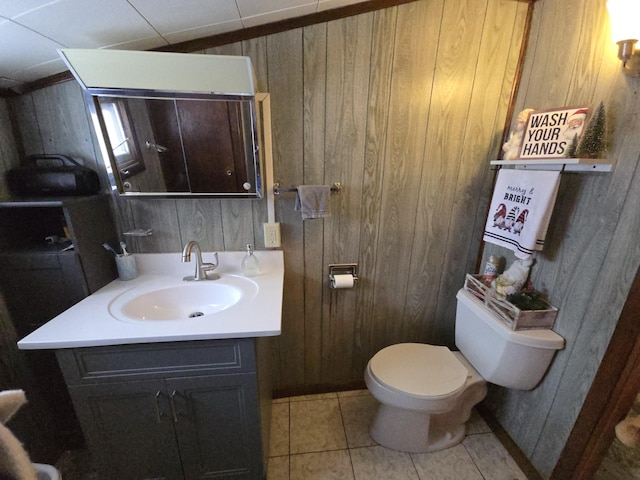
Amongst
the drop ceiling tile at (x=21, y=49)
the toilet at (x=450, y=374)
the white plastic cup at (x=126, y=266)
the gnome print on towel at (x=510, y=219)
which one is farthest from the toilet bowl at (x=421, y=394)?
the drop ceiling tile at (x=21, y=49)

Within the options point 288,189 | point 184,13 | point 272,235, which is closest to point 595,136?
point 288,189

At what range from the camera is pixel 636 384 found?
0.92 meters

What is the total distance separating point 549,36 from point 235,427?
78.3 inches

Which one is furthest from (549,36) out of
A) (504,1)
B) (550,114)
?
(550,114)

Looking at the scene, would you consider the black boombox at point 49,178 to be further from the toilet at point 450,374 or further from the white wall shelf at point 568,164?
the white wall shelf at point 568,164

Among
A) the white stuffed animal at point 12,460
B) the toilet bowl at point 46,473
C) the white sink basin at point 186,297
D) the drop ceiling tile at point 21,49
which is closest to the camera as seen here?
the white stuffed animal at point 12,460

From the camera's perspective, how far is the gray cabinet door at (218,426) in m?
0.98

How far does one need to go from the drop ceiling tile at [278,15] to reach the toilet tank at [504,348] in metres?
1.43

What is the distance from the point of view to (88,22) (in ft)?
2.84

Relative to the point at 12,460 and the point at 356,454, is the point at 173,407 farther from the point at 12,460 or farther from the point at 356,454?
the point at 356,454

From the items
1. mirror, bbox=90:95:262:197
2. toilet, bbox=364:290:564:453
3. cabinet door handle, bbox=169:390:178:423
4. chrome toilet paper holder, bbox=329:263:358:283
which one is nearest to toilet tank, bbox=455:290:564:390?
toilet, bbox=364:290:564:453

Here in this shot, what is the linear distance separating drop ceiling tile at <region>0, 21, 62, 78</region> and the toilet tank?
193cm

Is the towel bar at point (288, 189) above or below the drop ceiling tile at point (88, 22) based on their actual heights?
below

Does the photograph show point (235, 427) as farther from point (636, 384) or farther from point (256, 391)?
point (636, 384)
